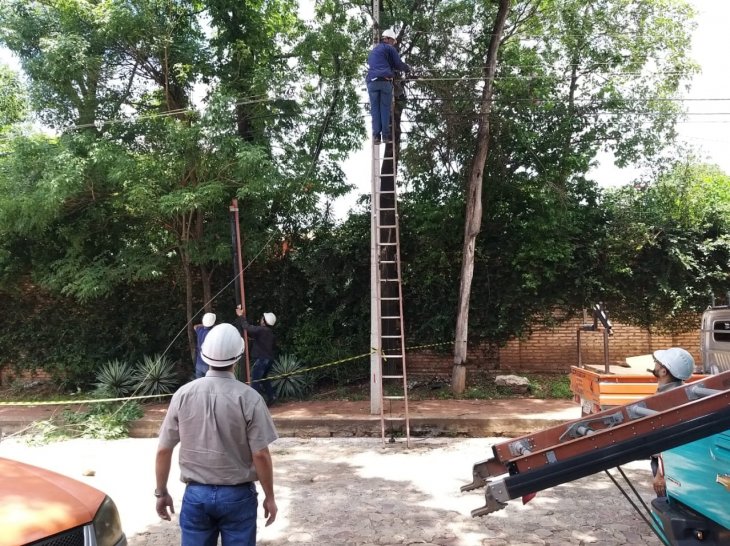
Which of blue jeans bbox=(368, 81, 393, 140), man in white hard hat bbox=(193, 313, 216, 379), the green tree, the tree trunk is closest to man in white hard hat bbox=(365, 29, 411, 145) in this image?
blue jeans bbox=(368, 81, 393, 140)

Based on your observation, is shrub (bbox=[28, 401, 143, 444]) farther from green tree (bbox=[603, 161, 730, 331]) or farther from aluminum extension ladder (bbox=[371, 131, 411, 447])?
green tree (bbox=[603, 161, 730, 331])

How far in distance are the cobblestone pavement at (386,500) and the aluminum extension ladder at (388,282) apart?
1.52m

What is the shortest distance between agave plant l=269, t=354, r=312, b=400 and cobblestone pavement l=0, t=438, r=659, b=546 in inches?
133

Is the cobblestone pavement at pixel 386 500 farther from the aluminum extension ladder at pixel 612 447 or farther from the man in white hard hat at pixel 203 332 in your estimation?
the aluminum extension ladder at pixel 612 447

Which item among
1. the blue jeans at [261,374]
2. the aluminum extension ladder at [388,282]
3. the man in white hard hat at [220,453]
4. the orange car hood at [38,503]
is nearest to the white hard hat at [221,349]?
the man in white hard hat at [220,453]

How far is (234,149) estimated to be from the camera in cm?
1026

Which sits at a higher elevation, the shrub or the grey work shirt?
the grey work shirt

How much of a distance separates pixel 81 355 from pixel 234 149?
21.1 feet

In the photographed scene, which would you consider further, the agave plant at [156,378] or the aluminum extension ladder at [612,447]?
the agave plant at [156,378]

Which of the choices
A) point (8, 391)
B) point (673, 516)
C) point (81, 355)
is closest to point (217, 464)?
point (673, 516)

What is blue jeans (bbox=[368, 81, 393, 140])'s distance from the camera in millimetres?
9609

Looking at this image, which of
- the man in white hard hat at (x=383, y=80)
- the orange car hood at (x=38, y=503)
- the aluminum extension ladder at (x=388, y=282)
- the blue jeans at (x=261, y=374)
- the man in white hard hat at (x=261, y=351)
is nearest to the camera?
the orange car hood at (x=38, y=503)

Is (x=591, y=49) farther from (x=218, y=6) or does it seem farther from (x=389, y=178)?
(x=218, y=6)

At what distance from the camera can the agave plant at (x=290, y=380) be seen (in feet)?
38.2
